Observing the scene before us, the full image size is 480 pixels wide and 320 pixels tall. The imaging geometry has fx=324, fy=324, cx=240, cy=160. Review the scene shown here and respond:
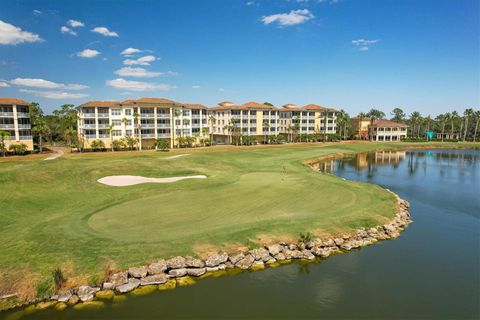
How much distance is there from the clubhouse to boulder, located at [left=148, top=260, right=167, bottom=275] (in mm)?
64302

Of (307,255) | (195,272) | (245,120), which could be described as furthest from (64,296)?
(245,120)

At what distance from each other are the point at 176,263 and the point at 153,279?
4.72 feet

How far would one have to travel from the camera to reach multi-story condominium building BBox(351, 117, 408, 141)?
4847 inches

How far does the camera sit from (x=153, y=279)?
53.9 ft

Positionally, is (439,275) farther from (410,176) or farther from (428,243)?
(410,176)

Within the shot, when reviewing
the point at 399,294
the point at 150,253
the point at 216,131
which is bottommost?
the point at 399,294

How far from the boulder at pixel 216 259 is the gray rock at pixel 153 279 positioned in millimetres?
2472

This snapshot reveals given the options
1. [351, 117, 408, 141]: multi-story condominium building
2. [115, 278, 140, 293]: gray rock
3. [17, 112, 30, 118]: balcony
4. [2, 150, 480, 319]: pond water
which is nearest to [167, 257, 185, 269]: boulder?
[2, 150, 480, 319]: pond water

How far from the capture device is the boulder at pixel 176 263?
17.2 m

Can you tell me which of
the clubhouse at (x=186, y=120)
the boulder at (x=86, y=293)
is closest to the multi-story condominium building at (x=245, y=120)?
the clubhouse at (x=186, y=120)

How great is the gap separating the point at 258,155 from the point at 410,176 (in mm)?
29470

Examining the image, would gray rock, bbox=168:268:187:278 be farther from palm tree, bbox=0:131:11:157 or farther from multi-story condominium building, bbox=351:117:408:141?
multi-story condominium building, bbox=351:117:408:141

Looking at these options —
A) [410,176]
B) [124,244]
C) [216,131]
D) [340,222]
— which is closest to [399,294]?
[340,222]

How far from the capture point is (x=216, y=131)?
103750mm
